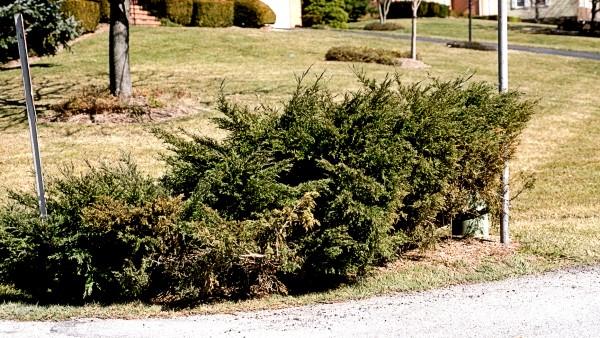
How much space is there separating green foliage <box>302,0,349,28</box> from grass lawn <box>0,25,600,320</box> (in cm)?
1210

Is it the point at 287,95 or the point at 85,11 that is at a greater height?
the point at 85,11

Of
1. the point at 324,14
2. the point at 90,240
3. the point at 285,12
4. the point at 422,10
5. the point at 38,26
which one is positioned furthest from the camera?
the point at 422,10

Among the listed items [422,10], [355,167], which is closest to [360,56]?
[355,167]

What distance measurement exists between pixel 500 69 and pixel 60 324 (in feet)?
15.8

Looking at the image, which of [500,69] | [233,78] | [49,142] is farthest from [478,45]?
[500,69]

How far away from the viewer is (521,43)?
36.2 meters

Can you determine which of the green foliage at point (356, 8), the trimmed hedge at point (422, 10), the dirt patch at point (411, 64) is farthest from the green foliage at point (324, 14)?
the dirt patch at point (411, 64)

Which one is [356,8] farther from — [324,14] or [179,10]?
[179,10]

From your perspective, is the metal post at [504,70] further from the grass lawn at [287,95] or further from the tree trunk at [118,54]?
the tree trunk at [118,54]

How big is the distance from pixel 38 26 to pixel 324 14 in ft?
88.8

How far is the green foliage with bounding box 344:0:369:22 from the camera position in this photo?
49250 mm

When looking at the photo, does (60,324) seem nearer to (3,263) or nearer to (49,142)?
(3,263)

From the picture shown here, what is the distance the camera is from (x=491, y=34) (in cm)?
4169

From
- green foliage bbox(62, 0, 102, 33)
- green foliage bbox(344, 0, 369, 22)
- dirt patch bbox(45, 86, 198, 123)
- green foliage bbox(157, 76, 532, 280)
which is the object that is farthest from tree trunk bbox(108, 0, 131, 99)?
green foliage bbox(344, 0, 369, 22)
